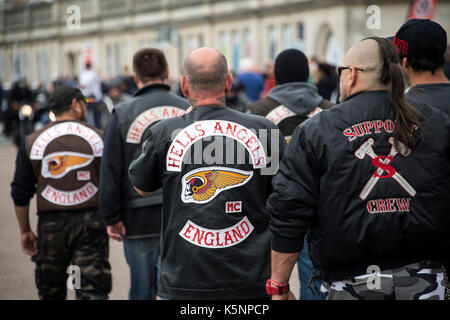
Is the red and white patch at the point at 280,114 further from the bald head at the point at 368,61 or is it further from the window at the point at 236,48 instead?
the window at the point at 236,48

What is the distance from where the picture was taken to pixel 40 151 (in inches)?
234

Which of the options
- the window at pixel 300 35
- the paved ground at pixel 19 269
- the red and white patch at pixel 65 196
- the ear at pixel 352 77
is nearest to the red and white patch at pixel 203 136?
the ear at pixel 352 77

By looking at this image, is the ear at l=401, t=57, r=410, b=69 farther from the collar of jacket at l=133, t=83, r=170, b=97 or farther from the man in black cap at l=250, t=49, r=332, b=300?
the collar of jacket at l=133, t=83, r=170, b=97

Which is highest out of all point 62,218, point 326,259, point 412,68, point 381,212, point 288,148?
point 412,68

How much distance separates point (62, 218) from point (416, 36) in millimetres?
2989

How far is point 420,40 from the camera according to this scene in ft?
14.2

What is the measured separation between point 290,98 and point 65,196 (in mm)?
1942

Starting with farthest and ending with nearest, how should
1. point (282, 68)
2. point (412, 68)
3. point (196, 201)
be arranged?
point (282, 68) → point (412, 68) → point (196, 201)

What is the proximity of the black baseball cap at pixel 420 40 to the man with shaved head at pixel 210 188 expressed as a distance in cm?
89

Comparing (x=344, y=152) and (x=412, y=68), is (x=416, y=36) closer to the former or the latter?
(x=412, y=68)

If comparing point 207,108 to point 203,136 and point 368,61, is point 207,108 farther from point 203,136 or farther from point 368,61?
point 368,61

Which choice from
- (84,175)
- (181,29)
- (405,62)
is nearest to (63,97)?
(84,175)

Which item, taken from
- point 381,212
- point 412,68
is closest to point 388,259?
point 381,212

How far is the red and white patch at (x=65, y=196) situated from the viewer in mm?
5879
